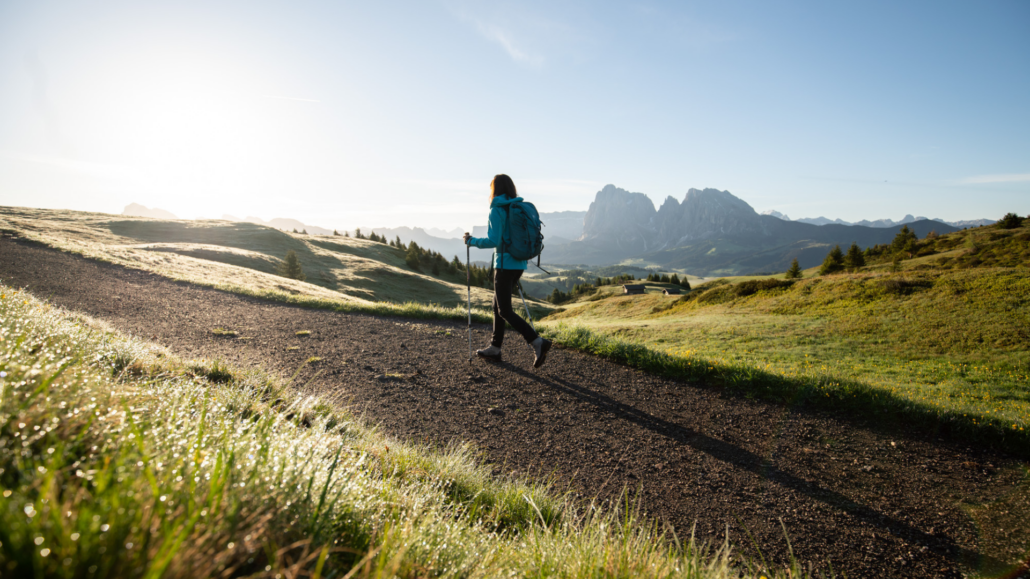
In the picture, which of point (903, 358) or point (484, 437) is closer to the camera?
point (484, 437)

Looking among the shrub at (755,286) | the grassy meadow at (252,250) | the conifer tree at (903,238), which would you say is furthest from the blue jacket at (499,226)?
the conifer tree at (903,238)

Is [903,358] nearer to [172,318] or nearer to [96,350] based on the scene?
[96,350]

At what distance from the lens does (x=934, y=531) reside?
337 centimetres

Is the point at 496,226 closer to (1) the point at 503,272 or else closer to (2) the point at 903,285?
(1) the point at 503,272

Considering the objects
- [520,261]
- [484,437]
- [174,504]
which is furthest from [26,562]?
[520,261]

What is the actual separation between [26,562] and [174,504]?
0.43m

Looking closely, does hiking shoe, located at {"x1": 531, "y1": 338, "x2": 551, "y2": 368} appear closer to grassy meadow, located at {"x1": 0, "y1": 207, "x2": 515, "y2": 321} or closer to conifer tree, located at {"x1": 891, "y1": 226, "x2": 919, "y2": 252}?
grassy meadow, located at {"x1": 0, "y1": 207, "x2": 515, "y2": 321}

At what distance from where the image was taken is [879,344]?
1336 cm

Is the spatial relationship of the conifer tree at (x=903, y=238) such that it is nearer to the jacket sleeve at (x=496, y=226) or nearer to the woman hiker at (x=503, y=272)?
the woman hiker at (x=503, y=272)

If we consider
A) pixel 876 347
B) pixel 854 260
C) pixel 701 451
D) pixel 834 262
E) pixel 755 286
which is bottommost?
pixel 876 347

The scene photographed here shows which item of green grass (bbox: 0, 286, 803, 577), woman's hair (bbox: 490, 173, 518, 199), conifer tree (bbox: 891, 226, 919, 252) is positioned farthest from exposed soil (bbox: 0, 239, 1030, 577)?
conifer tree (bbox: 891, 226, 919, 252)

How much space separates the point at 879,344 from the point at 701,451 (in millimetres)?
13229

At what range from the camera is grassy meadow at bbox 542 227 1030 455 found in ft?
18.6

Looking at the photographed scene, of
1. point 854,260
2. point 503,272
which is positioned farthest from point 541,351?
point 854,260
